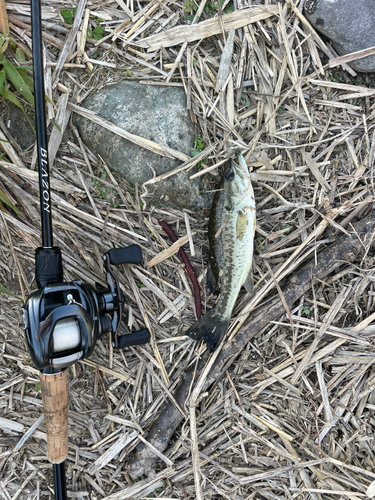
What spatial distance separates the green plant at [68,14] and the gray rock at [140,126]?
613mm

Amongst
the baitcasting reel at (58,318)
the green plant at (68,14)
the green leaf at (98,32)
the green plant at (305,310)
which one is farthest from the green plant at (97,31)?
the green plant at (305,310)

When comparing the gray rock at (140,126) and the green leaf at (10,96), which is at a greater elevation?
the green leaf at (10,96)

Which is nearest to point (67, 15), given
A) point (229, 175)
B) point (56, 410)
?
point (229, 175)

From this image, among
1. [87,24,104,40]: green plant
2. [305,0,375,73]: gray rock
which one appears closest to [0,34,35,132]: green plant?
[87,24,104,40]: green plant

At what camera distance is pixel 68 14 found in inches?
114

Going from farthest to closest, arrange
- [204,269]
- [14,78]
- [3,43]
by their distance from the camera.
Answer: [204,269], [3,43], [14,78]

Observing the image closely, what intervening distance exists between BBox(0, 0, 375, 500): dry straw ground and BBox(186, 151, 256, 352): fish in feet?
0.63

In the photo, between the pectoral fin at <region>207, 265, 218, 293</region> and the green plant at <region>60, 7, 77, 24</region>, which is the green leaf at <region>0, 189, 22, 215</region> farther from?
the pectoral fin at <region>207, 265, 218, 293</region>

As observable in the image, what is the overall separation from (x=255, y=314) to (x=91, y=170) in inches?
76.3

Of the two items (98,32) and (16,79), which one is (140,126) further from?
(16,79)

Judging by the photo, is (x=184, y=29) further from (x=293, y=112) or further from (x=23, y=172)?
(x=23, y=172)

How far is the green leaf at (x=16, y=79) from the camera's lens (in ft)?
8.90

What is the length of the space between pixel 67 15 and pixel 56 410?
3.18m

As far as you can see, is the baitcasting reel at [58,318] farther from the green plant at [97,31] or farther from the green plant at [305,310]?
the green plant at [97,31]
